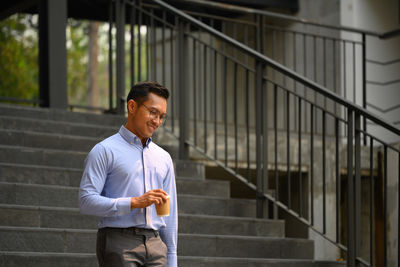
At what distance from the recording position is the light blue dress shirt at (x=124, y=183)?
331cm

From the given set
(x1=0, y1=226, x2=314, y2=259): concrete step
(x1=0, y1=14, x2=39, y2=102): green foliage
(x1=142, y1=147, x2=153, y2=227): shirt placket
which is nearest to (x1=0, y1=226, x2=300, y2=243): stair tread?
(x1=0, y1=226, x2=314, y2=259): concrete step

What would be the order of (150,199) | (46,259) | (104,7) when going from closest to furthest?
(150,199), (46,259), (104,7)

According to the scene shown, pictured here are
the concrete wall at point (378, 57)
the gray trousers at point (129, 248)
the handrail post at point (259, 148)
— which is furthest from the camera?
the concrete wall at point (378, 57)

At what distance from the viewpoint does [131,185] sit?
342 centimetres

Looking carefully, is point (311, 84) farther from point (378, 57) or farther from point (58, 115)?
point (378, 57)

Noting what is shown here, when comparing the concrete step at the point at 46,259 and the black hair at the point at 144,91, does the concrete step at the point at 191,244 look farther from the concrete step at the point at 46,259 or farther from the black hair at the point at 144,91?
the black hair at the point at 144,91

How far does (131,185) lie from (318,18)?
350 inches

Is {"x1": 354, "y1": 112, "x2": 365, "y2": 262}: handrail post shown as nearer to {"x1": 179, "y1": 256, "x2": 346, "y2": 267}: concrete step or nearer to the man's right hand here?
{"x1": 179, "y1": 256, "x2": 346, "y2": 267}: concrete step

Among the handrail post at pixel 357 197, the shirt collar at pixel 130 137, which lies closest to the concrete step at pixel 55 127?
the handrail post at pixel 357 197

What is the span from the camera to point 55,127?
674 cm

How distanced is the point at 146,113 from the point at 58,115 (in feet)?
12.2

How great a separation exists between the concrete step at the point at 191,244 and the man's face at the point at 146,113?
1760mm

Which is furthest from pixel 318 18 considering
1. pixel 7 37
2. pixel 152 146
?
pixel 7 37

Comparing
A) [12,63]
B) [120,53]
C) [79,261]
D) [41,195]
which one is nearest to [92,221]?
[41,195]
